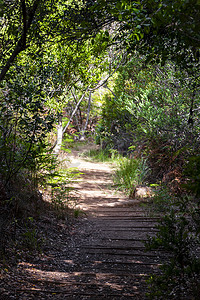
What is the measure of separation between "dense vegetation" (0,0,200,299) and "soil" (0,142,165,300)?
1.55 ft

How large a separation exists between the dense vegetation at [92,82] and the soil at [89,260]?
1.55 feet

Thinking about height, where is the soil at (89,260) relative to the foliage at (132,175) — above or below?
below

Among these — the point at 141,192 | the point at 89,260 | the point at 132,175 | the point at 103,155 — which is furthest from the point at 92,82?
the point at 103,155

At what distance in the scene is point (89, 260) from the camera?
158 inches

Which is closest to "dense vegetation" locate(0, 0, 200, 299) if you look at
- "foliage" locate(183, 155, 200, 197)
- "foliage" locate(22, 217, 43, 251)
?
"foliage" locate(183, 155, 200, 197)

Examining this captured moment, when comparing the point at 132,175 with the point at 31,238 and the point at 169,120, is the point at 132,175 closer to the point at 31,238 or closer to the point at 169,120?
the point at 169,120

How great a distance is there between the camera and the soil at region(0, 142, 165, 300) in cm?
287

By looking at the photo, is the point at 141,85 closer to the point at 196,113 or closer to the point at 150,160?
the point at 150,160

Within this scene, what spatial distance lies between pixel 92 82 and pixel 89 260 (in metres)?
5.33

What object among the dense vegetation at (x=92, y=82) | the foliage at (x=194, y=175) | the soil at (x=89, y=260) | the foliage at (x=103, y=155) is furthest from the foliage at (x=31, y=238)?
the foliage at (x=103, y=155)

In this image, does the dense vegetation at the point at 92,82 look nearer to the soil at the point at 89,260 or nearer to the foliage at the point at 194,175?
the foliage at the point at 194,175

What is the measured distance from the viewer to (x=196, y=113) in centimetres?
648

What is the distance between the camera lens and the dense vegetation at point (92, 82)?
3.01 metres

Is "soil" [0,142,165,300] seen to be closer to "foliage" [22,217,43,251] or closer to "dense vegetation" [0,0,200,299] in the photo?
"foliage" [22,217,43,251]
